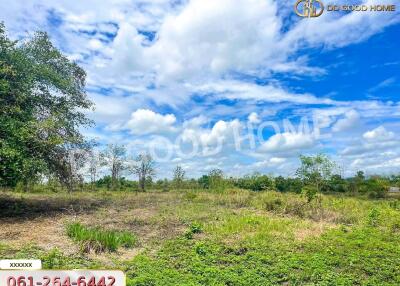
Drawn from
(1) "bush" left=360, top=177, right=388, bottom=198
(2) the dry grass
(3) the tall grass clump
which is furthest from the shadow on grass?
(1) "bush" left=360, top=177, right=388, bottom=198

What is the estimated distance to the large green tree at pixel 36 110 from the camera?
11.2m

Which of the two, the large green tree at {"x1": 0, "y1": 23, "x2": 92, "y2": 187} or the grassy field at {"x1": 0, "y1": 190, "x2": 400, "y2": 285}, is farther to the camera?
A: the large green tree at {"x1": 0, "y1": 23, "x2": 92, "y2": 187}

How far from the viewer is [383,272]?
6.86 metres

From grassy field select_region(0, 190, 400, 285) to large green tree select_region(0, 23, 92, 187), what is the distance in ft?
Result: 5.18

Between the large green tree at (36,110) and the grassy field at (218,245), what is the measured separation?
1577 millimetres

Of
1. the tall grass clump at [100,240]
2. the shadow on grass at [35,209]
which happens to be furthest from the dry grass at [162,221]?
the tall grass clump at [100,240]

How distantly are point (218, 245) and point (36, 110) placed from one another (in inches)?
310

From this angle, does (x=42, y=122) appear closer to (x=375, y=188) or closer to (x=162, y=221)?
(x=162, y=221)

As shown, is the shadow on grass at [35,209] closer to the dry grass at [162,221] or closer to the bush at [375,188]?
the dry grass at [162,221]

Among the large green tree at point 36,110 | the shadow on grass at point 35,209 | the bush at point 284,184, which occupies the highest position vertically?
the large green tree at point 36,110

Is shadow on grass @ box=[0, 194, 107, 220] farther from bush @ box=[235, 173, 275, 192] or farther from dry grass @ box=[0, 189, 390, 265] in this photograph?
bush @ box=[235, 173, 275, 192]

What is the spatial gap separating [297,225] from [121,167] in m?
20.0

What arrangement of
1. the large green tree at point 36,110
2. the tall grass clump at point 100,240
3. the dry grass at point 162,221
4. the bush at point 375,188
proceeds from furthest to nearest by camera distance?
the bush at point 375,188
the large green tree at point 36,110
the dry grass at point 162,221
the tall grass clump at point 100,240

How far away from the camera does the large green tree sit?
441 inches
